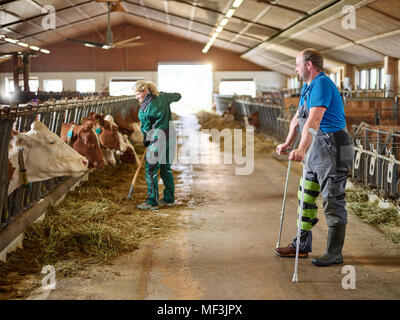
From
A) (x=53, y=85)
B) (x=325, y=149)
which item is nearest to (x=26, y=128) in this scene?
(x=325, y=149)

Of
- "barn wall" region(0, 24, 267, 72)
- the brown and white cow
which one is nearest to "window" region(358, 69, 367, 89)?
the brown and white cow

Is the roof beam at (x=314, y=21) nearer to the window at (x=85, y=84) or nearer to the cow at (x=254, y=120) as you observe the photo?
the cow at (x=254, y=120)

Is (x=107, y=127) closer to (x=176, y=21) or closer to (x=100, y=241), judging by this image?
(x=100, y=241)

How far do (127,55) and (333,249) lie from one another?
108ft

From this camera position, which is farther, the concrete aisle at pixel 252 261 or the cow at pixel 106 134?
the cow at pixel 106 134

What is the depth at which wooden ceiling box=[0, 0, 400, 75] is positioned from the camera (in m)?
15.7

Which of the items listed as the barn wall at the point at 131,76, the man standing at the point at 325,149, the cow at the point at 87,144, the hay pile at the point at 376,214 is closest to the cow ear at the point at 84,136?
the cow at the point at 87,144

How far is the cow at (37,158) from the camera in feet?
15.5

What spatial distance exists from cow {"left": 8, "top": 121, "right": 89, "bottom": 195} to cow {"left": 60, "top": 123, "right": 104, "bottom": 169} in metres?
1.10

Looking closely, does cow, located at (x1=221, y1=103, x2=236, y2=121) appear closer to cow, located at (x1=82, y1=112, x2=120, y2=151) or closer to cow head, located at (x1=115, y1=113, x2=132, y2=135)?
cow head, located at (x1=115, y1=113, x2=132, y2=135)

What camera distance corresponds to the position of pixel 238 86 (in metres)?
36.9

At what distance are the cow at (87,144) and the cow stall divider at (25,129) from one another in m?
0.37
